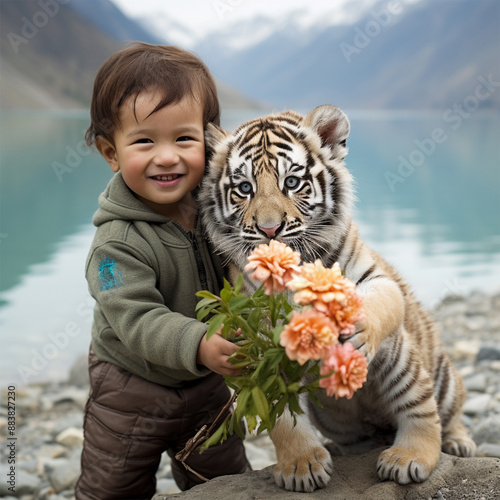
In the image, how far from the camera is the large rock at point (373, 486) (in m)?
2.46

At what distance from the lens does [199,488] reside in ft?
8.57

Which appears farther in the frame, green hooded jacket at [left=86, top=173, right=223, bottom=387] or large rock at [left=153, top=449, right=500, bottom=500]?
large rock at [left=153, top=449, right=500, bottom=500]

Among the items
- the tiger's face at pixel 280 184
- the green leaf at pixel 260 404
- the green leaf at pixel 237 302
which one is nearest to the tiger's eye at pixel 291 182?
the tiger's face at pixel 280 184

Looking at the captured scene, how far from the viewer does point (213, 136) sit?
2.66 metres

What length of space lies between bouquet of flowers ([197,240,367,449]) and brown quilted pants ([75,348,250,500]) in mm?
776

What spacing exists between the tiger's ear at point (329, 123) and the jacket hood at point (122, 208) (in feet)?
2.47

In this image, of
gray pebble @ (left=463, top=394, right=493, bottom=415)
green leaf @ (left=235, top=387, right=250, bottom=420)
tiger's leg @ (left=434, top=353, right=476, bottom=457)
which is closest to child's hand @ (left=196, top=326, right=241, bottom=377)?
green leaf @ (left=235, top=387, right=250, bottom=420)

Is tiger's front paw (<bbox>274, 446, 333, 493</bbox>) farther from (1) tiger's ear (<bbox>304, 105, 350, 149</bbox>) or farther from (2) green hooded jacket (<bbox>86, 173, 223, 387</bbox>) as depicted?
(1) tiger's ear (<bbox>304, 105, 350, 149</bbox>)

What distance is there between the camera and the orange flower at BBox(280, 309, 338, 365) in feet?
5.71

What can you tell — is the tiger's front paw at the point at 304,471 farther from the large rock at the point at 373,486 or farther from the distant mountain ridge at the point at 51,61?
the distant mountain ridge at the point at 51,61

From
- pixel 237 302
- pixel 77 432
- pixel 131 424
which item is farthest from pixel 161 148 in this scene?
pixel 77 432

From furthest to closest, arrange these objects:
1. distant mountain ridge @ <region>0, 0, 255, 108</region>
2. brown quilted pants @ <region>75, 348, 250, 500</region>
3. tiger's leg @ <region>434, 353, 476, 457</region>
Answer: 1. distant mountain ridge @ <region>0, 0, 255, 108</region>
2. tiger's leg @ <region>434, 353, 476, 457</region>
3. brown quilted pants @ <region>75, 348, 250, 500</region>

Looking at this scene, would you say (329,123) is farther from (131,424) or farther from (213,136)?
(131,424)

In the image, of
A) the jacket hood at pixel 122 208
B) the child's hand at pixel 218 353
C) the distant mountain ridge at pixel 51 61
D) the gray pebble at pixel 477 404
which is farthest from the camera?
the distant mountain ridge at pixel 51 61
